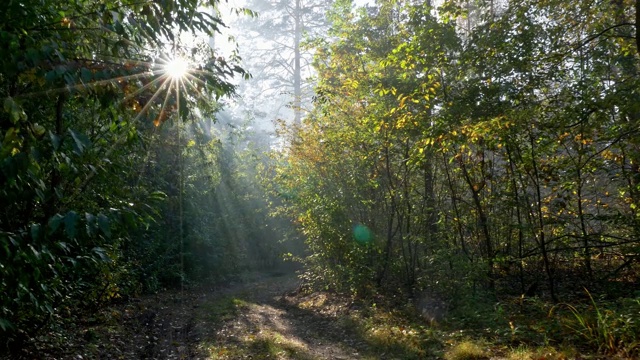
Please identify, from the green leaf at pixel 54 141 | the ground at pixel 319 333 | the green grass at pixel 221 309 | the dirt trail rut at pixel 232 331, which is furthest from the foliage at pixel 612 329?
the green grass at pixel 221 309

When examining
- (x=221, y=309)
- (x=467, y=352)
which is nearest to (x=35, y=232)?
(x=467, y=352)

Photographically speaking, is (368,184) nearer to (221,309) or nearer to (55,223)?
(221,309)

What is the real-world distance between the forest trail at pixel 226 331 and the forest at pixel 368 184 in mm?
94

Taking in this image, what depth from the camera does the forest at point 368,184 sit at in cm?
350

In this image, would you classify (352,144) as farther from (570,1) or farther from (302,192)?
(570,1)

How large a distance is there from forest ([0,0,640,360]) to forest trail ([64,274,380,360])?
0.31ft

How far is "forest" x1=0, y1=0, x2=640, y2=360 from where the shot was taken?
11.5 feet

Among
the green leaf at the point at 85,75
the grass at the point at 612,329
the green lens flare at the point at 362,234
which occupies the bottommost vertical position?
the grass at the point at 612,329

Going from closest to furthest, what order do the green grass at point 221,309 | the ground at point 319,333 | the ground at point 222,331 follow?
the ground at point 319,333
the ground at point 222,331
the green grass at point 221,309

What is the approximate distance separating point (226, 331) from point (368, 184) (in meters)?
4.93

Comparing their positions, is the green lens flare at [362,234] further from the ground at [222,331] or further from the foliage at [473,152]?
the ground at [222,331]

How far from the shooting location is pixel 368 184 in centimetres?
1152

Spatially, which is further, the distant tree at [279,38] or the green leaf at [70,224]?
the distant tree at [279,38]

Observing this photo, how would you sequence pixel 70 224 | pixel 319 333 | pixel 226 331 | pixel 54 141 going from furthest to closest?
pixel 226 331, pixel 319 333, pixel 54 141, pixel 70 224
